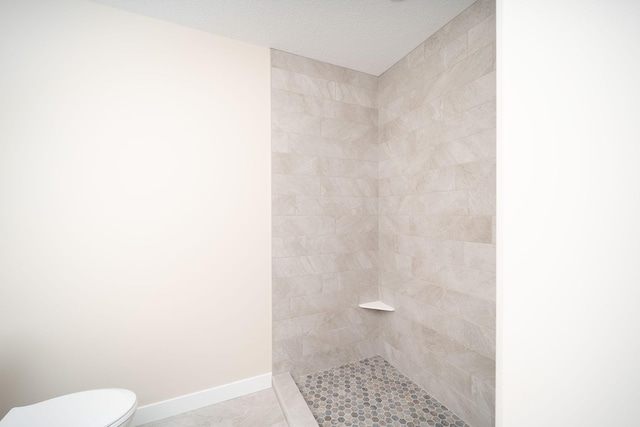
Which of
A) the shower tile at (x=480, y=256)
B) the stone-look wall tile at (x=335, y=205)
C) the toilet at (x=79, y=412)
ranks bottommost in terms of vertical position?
the toilet at (x=79, y=412)

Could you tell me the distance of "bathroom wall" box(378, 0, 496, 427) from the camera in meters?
1.31

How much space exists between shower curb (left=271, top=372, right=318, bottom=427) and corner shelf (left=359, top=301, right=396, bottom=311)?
0.77 metres

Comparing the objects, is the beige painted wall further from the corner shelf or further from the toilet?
the corner shelf

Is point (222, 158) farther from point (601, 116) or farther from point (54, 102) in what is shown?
point (601, 116)

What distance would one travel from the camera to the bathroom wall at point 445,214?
131 cm

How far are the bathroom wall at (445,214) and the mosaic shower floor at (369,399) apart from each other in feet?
0.32

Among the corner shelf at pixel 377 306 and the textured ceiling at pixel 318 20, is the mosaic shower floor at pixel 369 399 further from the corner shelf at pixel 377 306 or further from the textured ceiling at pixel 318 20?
the textured ceiling at pixel 318 20

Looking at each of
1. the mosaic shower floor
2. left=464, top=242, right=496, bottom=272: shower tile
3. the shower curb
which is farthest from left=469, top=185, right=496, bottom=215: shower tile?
the shower curb

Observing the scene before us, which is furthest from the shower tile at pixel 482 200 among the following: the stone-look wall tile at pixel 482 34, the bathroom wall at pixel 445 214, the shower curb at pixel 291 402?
the shower curb at pixel 291 402

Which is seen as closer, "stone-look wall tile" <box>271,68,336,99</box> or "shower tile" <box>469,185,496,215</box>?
"shower tile" <box>469,185,496,215</box>

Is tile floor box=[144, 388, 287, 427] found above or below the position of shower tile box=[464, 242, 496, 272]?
below

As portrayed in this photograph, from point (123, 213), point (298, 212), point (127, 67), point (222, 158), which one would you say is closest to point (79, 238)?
point (123, 213)

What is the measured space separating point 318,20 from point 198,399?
2481 mm

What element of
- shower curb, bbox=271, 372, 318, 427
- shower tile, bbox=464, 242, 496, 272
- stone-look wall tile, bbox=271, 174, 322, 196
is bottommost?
shower curb, bbox=271, 372, 318, 427
